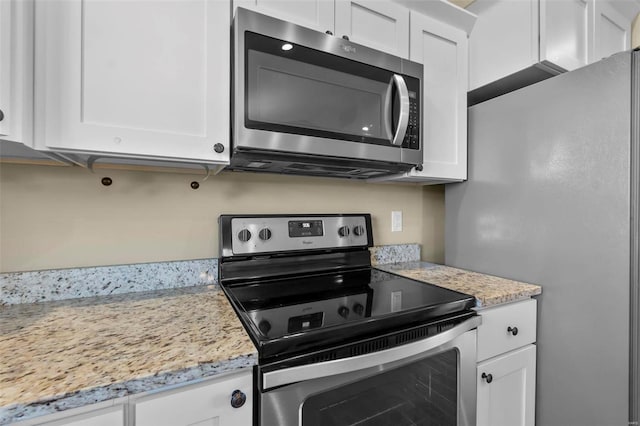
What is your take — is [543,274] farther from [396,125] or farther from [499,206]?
[396,125]

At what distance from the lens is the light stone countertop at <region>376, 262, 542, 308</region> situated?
3.76 feet

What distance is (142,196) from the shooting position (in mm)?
1197

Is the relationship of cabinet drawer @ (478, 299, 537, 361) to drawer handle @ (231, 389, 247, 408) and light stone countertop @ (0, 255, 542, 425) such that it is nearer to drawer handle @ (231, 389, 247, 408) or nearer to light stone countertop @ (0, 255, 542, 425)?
light stone countertop @ (0, 255, 542, 425)

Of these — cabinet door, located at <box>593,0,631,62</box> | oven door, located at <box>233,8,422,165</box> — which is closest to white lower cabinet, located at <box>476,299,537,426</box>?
oven door, located at <box>233,8,422,165</box>

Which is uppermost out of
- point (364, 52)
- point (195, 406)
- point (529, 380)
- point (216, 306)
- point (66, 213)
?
point (364, 52)

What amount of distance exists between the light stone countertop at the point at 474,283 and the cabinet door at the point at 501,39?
994 mm

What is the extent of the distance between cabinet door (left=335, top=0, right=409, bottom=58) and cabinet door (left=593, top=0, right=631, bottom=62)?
0.99 metres

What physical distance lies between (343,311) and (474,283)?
718 mm

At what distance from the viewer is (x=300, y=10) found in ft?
3.75

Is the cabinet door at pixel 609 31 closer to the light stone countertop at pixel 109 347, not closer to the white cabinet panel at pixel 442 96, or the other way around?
the white cabinet panel at pixel 442 96

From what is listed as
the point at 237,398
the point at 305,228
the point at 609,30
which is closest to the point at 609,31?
the point at 609,30

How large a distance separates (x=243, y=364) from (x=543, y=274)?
1.26 metres

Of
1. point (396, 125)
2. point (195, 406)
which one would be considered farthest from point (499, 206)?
point (195, 406)

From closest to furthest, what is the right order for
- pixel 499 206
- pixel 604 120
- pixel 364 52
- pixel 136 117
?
pixel 136 117 < pixel 604 120 < pixel 364 52 < pixel 499 206
